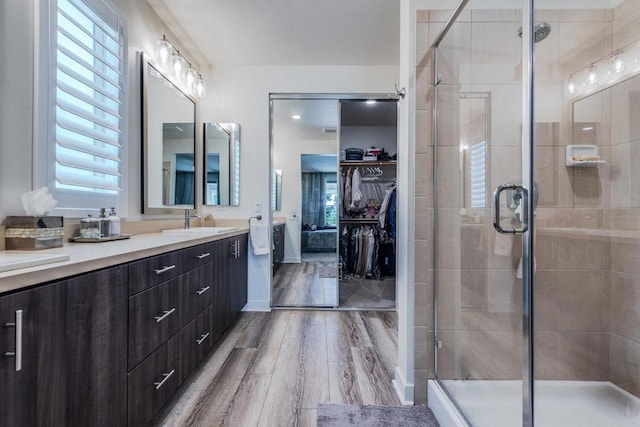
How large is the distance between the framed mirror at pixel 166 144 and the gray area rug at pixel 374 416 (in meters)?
1.79

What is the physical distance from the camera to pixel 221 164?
3.10 meters

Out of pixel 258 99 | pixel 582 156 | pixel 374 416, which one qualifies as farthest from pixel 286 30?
pixel 374 416

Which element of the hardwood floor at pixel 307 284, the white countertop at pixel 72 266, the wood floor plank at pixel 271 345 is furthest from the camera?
the hardwood floor at pixel 307 284

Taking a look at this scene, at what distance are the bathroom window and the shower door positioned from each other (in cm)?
187

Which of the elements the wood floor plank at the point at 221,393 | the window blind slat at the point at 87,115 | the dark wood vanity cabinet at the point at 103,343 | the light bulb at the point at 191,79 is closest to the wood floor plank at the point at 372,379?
the wood floor plank at the point at 221,393

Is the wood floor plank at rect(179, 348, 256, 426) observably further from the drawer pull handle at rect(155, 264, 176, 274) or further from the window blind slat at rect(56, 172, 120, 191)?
the window blind slat at rect(56, 172, 120, 191)

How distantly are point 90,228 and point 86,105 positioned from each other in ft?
2.14

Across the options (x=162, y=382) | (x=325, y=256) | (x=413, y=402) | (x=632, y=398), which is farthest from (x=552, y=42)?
(x=325, y=256)

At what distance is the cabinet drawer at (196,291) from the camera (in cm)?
164

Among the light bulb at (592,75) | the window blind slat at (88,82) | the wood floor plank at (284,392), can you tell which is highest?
the light bulb at (592,75)

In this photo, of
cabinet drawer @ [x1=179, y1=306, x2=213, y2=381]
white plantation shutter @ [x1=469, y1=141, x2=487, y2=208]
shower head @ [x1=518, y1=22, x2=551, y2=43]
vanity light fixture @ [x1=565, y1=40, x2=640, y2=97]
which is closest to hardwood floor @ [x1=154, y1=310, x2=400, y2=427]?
cabinet drawer @ [x1=179, y1=306, x2=213, y2=381]

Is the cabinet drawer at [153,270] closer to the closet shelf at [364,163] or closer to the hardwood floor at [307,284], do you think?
the hardwood floor at [307,284]

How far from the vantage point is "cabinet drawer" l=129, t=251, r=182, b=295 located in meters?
1.18

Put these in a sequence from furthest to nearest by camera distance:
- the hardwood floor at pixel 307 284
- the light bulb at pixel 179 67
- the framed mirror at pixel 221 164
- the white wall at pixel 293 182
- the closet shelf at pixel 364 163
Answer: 1. the white wall at pixel 293 182
2. the closet shelf at pixel 364 163
3. the hardwood floor at pixel 307 284
4. the framed mirror at pixel 221 164
5. the light bulb at pixel 179 67
